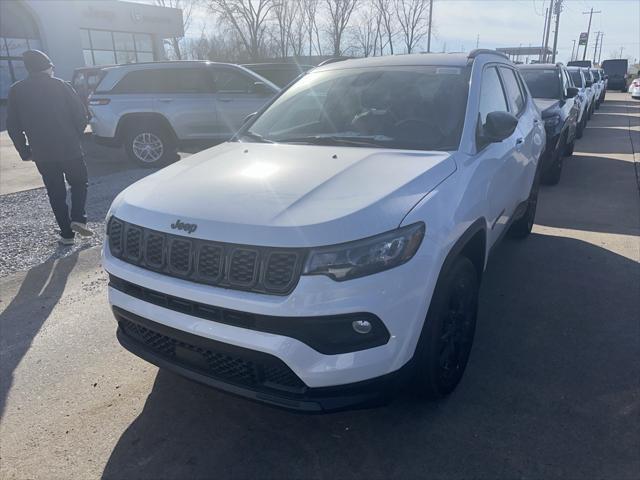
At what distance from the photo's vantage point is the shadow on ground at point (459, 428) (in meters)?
2.48

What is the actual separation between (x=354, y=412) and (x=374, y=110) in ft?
6.49

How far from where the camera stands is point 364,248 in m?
2.18

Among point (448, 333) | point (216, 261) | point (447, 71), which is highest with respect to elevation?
point (447, 71)

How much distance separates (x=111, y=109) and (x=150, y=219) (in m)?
8.15

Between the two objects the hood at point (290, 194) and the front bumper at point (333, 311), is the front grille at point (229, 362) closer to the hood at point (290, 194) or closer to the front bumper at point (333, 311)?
the front bumper at point (333, 311)

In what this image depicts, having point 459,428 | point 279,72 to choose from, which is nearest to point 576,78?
point 279,72

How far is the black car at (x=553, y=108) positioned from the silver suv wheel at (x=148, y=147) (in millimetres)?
6771

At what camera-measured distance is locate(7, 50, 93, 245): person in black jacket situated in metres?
5.15

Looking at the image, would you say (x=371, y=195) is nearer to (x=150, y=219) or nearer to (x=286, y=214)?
(x=286, y=214)

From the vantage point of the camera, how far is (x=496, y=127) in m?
3.17

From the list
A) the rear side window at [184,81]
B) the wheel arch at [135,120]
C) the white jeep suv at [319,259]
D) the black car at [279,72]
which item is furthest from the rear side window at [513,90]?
the black car at [279,72]

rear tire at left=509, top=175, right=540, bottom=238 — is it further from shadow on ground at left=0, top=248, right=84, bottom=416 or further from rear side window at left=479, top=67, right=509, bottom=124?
shadow on ground at left=0, top=248, right=84, bottom=416

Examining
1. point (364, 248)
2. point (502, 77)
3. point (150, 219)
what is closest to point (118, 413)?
point (150, 219)

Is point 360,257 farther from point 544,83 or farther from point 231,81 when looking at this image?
point 231,81
